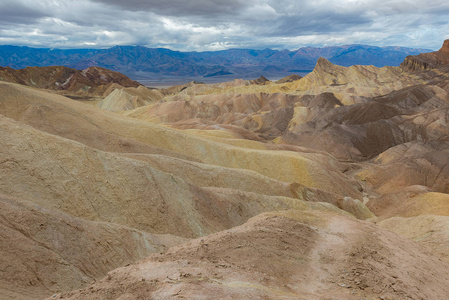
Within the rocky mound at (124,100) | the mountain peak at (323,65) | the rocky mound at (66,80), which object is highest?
the mountain peak at (323,65)

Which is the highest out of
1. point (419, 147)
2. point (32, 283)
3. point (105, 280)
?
point (105, 280)

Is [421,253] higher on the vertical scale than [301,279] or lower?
lower

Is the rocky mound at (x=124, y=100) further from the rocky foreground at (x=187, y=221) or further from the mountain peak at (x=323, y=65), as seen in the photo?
the rocky foreground at (x=187, y=221)

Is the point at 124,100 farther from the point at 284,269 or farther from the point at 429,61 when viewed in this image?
the point at 429,61

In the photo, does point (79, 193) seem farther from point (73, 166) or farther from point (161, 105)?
point (161, 105)

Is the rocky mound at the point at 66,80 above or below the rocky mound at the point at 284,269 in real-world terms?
above

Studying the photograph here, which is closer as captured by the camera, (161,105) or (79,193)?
(79,193)

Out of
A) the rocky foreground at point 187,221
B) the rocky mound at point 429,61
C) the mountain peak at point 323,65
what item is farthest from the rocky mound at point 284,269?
the rocky mound at point 429,61

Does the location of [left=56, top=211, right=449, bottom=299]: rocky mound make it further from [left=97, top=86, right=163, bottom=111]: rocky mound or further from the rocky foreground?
[left=97, top=86, right=163, bottom=111]: rocky mound

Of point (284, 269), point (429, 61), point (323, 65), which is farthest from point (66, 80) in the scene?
point (284, 269)

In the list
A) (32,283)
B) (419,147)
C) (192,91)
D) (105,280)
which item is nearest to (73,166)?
(32,283)

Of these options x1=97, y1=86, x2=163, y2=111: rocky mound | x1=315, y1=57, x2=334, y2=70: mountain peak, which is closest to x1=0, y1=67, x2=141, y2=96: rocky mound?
x1=97, y1=86, x2=163, y2=111: rocky mound
